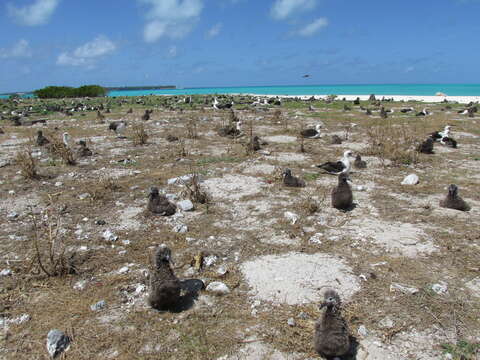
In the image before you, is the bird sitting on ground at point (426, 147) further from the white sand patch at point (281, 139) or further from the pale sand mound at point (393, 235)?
the pale sand mound at point (393, 235)

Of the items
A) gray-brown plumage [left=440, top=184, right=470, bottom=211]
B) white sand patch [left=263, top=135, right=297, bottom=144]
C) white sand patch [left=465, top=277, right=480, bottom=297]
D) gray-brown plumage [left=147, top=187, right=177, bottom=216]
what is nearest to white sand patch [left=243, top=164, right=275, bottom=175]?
gray-brown plumage [left=147, top=187, right=177, bottom=216]

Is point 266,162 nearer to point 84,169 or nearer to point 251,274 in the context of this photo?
point 84,169

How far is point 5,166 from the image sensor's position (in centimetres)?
1082

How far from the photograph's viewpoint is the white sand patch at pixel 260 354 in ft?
11.7

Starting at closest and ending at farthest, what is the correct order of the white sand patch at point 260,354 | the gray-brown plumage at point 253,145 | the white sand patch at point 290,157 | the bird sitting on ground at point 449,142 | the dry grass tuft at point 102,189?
1. the white sand patch at point 260,354
2. the dry grass tuft at point 102,189
3. the white sand patch at point 290,157
4. the gray-brown plumage at point 253,145
5. the bird sitting on ground at point 449,142

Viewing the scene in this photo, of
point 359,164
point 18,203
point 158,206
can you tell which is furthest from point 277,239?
point 18,203

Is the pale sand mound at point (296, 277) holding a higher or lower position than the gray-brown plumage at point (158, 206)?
lower

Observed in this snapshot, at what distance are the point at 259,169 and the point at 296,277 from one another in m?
5.67

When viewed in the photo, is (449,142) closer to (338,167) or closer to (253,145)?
Result: (338,167)

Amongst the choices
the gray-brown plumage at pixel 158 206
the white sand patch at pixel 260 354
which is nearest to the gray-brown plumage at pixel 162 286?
the white sand patch at pixel 260 354

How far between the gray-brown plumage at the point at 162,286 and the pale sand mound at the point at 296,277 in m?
1.08

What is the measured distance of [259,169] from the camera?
1030cm

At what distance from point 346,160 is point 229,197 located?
3.63 m

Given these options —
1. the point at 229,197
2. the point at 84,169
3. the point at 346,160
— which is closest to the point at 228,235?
the point at 229,197
